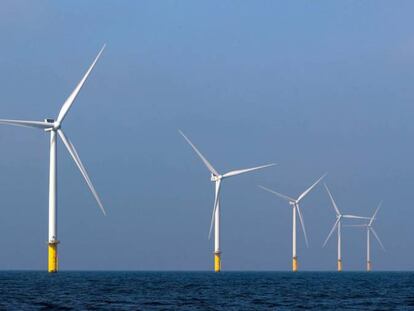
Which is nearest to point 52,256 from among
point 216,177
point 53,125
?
point 53,125

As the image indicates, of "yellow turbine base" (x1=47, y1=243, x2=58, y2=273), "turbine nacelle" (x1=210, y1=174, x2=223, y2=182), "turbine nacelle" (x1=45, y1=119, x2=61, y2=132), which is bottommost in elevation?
"yellow turbine base" (x1=47, y1=243, x2=58, y2=273)

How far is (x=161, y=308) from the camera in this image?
59.3 meters

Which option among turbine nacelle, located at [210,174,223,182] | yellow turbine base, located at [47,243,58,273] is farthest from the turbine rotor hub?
yellow turbine base, located at [47,243,58,273]

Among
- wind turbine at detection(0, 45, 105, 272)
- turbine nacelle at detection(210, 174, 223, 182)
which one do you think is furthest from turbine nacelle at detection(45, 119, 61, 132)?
turbine nacelle at detection(210, 174, 223, 182)

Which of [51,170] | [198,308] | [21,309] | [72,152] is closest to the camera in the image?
[21,309]

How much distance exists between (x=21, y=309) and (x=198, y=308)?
12.1 m

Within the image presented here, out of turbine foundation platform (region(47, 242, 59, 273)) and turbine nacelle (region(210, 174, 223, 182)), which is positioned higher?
turbine nacelle (region(210, 174, 223, 182))

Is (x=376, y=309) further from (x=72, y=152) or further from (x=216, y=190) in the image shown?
(x=216, y=190)

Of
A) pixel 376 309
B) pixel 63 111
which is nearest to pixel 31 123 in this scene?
pixel 63 111

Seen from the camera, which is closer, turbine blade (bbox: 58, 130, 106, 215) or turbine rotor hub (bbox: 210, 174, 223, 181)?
turbine blade (bbox: 58, 130, 106, 215)

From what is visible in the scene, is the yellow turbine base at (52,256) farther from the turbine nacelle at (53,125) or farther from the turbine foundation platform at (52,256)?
the turbine nacelle at (53,125)

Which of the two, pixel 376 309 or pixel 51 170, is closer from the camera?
pixel 376 309

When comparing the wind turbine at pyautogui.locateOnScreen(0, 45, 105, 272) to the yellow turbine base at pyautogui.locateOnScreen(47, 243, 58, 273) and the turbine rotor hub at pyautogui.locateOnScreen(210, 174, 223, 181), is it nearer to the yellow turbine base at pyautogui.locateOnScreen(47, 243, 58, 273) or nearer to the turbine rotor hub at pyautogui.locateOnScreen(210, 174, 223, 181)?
the yellow turbine base at pyautogui.locateOnScreen(47, 243, 58, 273)

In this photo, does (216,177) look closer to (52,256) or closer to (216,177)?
(216,177)
